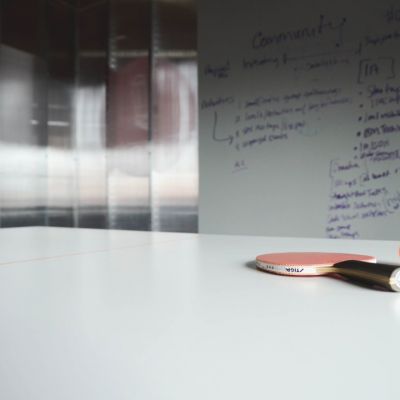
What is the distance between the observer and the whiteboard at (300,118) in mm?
2186

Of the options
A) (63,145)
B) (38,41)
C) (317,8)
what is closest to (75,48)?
(38,41)

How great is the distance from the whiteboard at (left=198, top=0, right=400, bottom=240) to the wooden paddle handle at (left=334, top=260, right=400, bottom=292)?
1.81 meters

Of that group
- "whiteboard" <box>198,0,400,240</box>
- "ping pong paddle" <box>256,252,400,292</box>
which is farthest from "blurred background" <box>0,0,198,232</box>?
"ping pong paddle" <box>256,252,400,292</box>

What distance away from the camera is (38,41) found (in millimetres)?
3182

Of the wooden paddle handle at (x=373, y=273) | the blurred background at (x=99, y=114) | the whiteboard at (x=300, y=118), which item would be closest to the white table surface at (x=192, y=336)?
the wooden paddle handle at (x=373, y=273)

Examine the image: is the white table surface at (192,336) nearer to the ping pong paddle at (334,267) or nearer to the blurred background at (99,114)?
the ping pong paddle at (334,267)

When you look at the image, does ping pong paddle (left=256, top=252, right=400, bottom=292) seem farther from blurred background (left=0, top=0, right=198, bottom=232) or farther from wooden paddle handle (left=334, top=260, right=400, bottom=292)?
blurred background (left=0, top=0, right=198, bottom=232)

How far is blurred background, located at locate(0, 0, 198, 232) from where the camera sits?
2936mm

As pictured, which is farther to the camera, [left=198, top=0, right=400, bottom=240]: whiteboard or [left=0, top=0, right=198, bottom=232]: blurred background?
[left=0, top=0, right=198, bottom=232]: blurred background

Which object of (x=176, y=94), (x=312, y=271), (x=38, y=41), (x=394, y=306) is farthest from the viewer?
(x=38, y=41)

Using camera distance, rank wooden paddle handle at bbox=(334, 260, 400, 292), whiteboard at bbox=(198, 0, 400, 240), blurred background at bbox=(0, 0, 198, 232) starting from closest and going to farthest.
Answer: wooden paddle handle at bbox=(334, 260, 400, 292) < whiteboard at bbox=(198, 0, 400, 240) < blurred background at bbox=(0, 0, 198, 232)

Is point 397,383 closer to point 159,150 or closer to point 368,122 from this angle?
point 368,122

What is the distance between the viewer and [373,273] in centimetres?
49

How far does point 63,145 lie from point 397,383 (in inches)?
131
